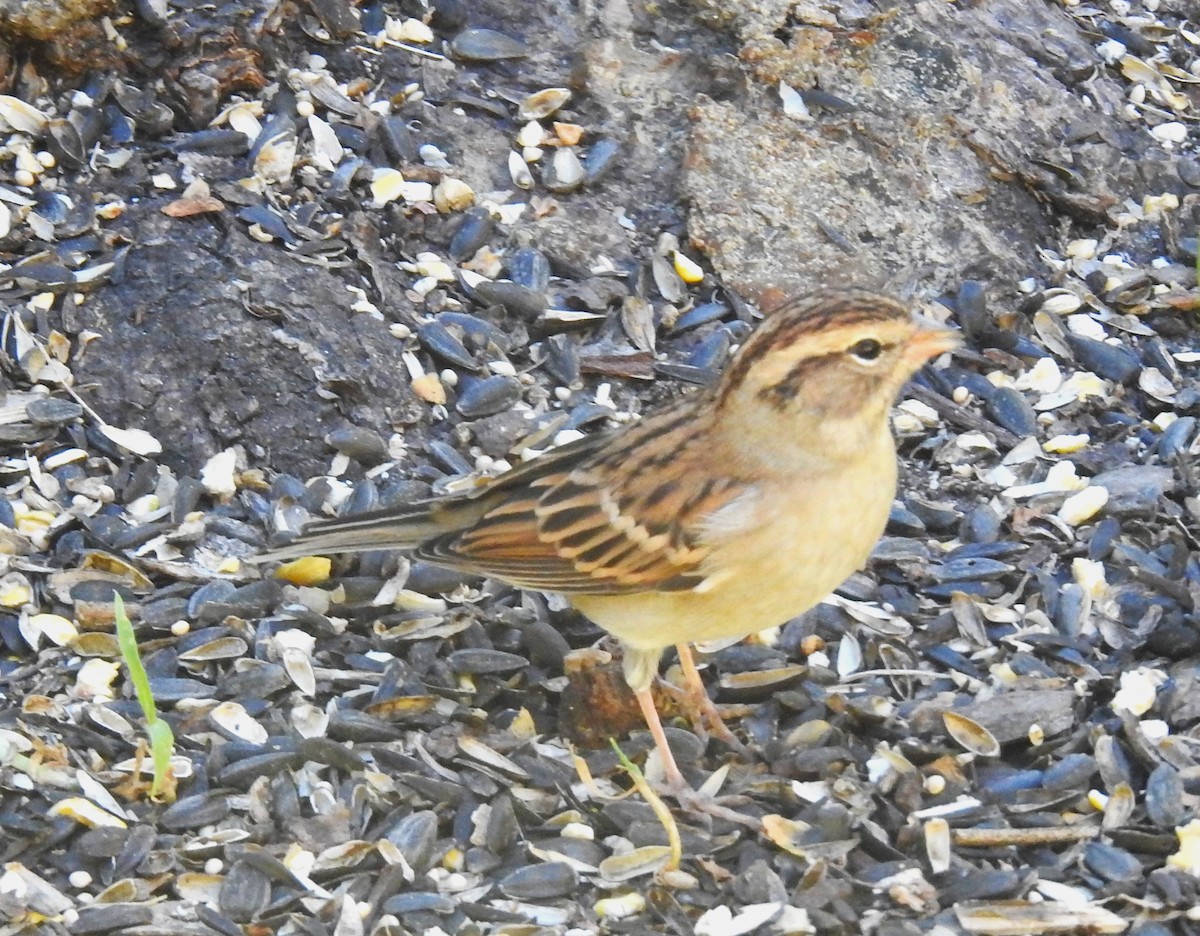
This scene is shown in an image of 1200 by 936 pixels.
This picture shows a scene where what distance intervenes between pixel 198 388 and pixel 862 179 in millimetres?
2220

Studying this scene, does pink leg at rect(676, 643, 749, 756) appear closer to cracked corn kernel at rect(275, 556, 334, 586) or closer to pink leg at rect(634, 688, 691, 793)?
pink leg at rect(634, 688, 691, 793)

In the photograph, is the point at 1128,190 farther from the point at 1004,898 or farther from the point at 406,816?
the point at 406,816

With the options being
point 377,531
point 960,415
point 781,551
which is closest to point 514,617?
point 377,531

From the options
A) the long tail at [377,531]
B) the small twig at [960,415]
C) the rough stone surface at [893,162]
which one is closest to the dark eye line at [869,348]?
the long tail at [377,531]

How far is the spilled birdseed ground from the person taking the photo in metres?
3.97

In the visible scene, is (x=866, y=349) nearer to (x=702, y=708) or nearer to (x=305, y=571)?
(x=702, y=708)

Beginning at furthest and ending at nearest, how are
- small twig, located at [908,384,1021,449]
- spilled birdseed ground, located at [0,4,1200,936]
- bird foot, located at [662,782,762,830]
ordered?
small twig, located at [908,384,1021,449] → bird foot, located at [662,782,762,830] → spilled birdseed ground, located at [0,4,1200,936]

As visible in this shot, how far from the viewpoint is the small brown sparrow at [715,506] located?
405cm

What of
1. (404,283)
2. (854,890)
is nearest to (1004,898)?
(854,890)

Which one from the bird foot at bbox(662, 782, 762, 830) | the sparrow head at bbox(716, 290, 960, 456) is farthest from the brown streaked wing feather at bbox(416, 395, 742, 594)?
the bird foot at bbox(662, 782, 762, 830)

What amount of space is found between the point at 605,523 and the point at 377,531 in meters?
0.59

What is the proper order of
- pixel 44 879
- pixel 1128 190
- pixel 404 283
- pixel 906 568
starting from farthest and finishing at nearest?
pixel 1128 190 → pixel 404 283 → pixel 906 568 → pixel 44 879

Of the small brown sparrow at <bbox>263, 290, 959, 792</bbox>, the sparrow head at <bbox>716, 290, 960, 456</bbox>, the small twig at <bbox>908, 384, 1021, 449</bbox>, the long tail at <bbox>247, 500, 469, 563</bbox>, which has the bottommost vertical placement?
the small twig at <bbox>908, 384, 1021, 449</bbox>

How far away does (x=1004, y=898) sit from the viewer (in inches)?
155
